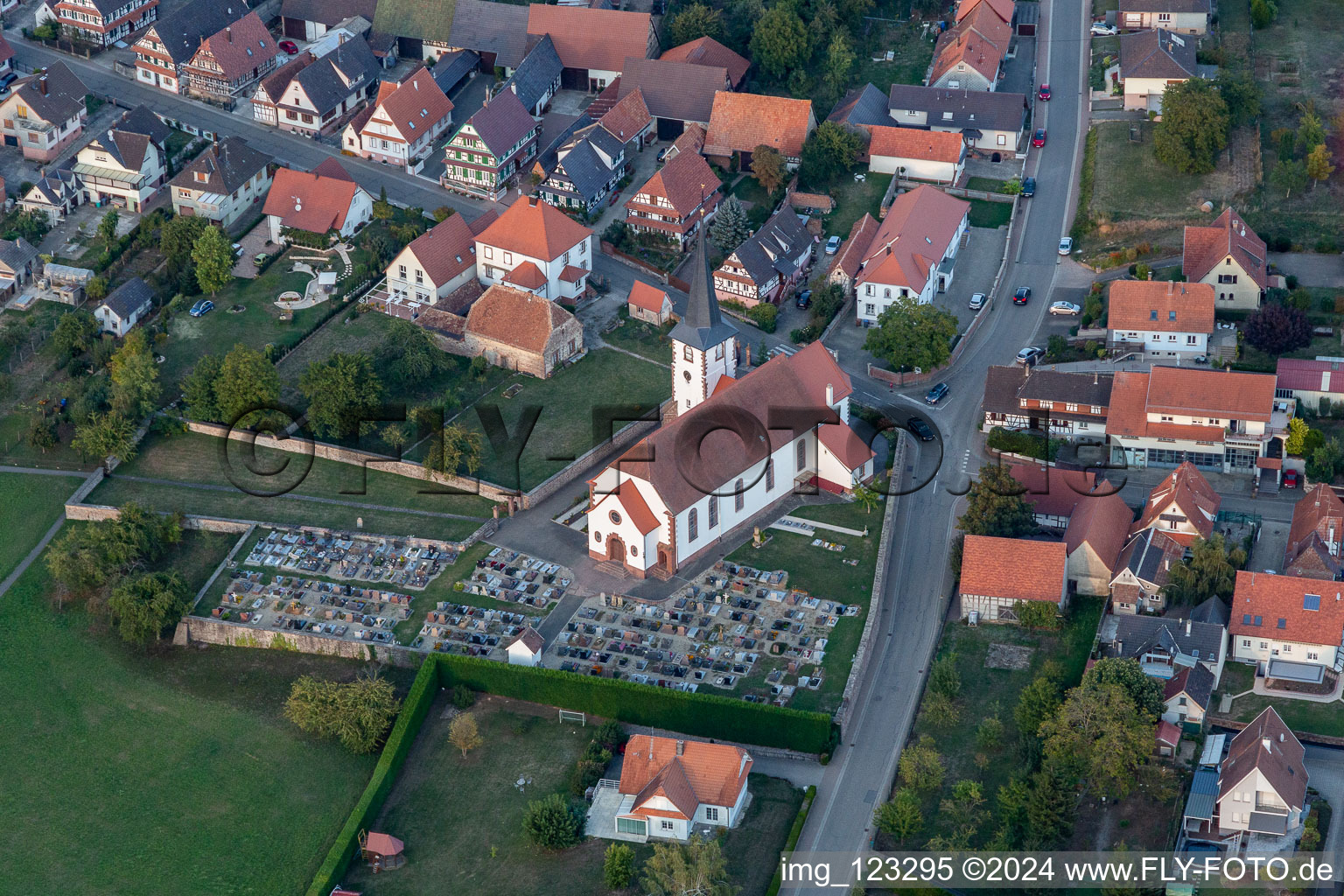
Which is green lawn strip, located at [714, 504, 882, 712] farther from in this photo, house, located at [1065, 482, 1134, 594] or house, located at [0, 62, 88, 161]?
house, located at [0, 62, 88, 161]

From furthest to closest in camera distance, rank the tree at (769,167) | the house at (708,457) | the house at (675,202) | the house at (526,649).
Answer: the tree at (769,167) → the house at (675,202) → the house at (708,457) → the house at (526,649)

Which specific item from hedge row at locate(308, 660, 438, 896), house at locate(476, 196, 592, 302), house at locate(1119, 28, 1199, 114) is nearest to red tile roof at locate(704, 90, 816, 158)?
house at locate(476, 196, 592, 302)

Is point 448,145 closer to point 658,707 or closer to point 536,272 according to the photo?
point 536,272

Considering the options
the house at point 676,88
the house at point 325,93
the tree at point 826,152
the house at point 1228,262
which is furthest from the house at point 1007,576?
the house at point 325,93

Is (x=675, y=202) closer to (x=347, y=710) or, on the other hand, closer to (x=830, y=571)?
(x=830, y=571)

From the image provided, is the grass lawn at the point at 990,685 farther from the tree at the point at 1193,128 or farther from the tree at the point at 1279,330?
the tree at the point at 1193,128

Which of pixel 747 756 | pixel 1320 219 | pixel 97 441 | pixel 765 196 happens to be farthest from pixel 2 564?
pixel 1320 219
